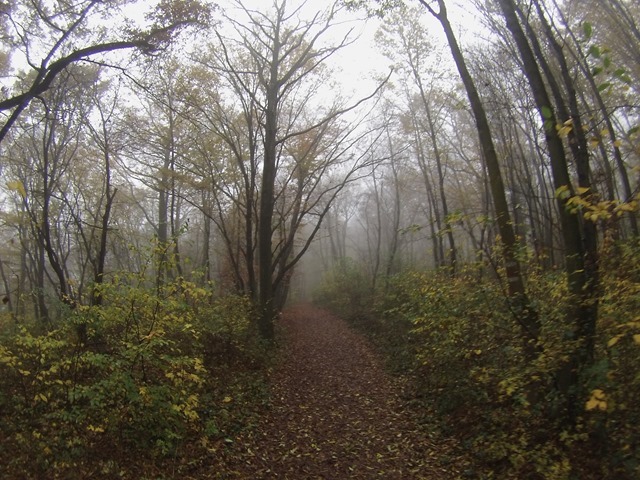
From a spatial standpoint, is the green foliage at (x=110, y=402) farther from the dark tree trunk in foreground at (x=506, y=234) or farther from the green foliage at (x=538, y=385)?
the dark tree trunk in foreground at (x=506, y=234)

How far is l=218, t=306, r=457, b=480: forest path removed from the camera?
4.80 m

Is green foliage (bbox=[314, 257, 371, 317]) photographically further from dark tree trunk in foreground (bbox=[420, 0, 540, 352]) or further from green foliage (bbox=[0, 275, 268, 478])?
green foliage (bbox=[0, 275, 268, 478])

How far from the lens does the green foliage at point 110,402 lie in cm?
437

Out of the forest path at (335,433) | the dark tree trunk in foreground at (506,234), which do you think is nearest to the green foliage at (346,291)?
A: the forest path at (335,433)

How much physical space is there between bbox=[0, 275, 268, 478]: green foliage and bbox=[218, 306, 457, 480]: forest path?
0.63m

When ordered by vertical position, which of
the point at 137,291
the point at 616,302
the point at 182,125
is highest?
the point at 182,125

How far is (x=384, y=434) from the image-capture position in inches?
226

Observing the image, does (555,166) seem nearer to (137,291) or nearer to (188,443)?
(137,291)

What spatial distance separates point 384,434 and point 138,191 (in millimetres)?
18635

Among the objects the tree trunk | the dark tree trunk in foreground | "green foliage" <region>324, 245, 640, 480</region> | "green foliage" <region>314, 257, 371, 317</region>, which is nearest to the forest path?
"green foliage" <region>324, 245, 640, 480</region>

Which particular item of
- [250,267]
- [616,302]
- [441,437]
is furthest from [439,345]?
[250,267]

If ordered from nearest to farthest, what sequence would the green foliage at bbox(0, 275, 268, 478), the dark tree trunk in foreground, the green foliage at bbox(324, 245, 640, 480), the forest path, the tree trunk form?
the green foliage at bbox(324, 245, 640, 480) < the tree trunk < the green foliage at bbox(0, 275, 268, 478) < the forest path < the dark tree trunk in foreground

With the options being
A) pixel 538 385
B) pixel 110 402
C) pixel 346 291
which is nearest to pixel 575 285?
pixel 538 385

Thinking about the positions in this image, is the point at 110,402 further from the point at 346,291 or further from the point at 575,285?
the point at 346,291
